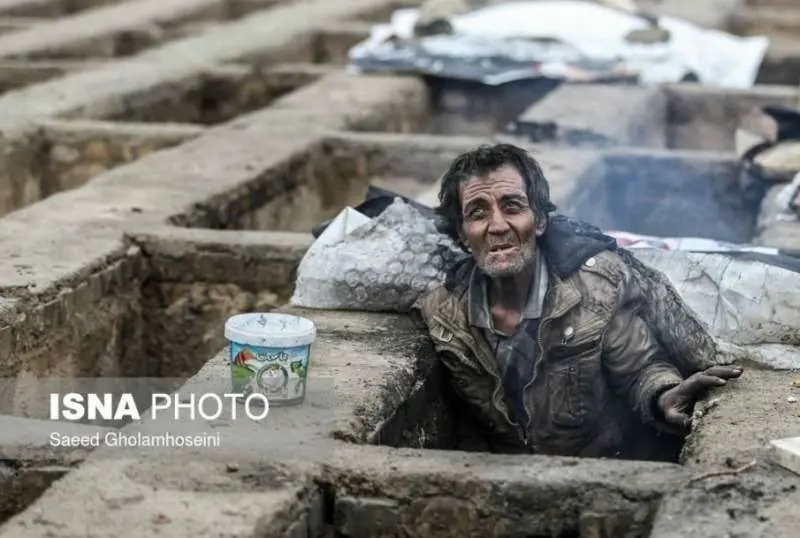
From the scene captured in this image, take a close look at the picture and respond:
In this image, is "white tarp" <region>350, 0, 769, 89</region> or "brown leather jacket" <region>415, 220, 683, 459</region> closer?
"brown leather jacket" <region>415, 220, 683, 459</region>

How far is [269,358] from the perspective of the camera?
478 centimetres

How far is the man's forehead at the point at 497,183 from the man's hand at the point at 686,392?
30.6 inches

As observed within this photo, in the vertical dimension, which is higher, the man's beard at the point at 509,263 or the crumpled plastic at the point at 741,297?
the man's beard at the point at 509,263

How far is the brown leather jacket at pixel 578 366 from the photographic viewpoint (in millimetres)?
5336

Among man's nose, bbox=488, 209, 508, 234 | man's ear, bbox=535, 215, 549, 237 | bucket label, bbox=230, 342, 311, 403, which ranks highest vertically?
man's nose, bbox=488, 209, 508, 234

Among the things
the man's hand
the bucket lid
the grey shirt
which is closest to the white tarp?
the grey shirt

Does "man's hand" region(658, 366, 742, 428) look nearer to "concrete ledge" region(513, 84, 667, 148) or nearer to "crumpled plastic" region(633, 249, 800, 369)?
"crumpled plastic" region(633, 249, 800, 369)

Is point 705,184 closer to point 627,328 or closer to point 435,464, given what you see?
point 627,328

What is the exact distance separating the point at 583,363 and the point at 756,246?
5.19 ft

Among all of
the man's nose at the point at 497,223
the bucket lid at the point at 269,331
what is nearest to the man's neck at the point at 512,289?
the man's nose at the point at 497,223

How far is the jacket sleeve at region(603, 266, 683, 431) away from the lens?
209 inches

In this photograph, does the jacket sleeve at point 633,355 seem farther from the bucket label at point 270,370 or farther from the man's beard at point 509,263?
the bucket label at point 270,370

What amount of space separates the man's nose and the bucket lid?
733 millimetres

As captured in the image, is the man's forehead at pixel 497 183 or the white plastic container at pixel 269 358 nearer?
the white plastic container at pixel 269 358
